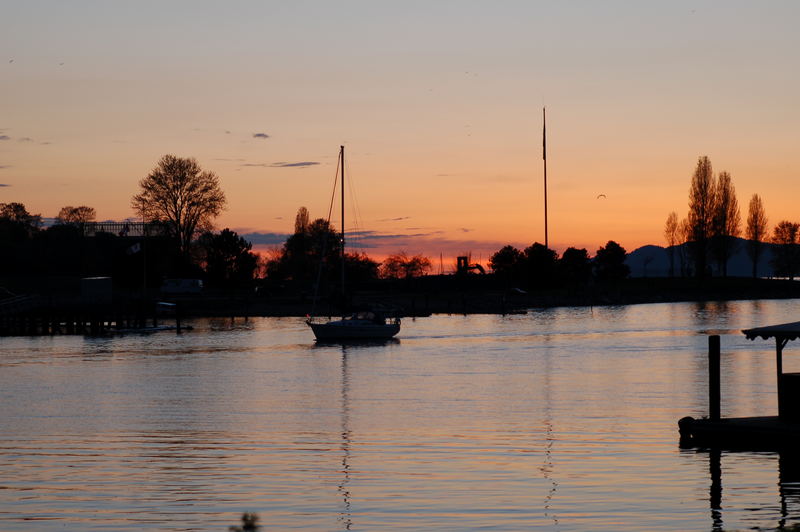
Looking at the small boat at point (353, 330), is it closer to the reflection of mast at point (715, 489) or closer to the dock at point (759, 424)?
the dock at point (759, 424)

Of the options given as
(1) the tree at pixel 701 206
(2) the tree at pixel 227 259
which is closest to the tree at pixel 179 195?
(2) the tree at pixel 227 259

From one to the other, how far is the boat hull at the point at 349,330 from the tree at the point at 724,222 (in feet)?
345

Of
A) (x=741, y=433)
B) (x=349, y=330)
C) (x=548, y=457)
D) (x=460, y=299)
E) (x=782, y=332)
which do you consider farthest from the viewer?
(x=460, y=299)

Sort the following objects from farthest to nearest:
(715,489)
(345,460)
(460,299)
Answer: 1. (460,299)
2. (345,460)
3. (715,489)

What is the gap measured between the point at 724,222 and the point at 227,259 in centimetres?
8804

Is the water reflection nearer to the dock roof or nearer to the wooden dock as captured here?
the wooden dock

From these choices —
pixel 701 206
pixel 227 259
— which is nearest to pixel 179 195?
pixel 227 259

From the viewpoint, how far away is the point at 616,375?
2507 inches

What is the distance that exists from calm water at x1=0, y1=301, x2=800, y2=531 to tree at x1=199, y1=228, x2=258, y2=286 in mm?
66411

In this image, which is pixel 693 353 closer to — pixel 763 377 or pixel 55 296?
pixel 763 377

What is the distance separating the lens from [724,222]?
185m

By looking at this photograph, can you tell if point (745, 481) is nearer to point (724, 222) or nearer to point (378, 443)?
point (378, 443)

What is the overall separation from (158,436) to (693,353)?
2066 inches

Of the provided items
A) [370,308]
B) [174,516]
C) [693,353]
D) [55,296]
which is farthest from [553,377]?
[55,296]
